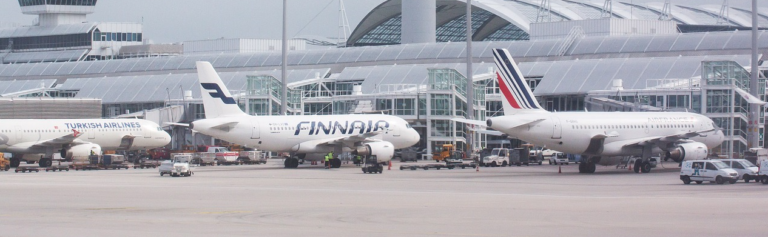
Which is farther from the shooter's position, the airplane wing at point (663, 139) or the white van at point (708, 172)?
the airplane wing at point (663, 139)

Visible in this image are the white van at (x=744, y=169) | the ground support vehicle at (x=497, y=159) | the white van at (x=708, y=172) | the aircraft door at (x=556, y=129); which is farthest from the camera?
the ground support vehicle at (x=497, y=159)

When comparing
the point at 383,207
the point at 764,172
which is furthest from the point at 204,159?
the point at 383,207

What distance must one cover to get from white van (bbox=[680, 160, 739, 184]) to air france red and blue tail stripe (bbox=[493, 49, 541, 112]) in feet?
35.9

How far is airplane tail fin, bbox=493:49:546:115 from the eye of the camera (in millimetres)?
51688

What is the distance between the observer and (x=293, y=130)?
200 feet

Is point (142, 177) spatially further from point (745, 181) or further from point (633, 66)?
point (633, 66)

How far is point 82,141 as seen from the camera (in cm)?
6850

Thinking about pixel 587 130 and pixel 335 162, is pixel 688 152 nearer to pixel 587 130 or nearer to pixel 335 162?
pixel 587 130

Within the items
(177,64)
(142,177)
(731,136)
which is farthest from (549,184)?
(177,64)

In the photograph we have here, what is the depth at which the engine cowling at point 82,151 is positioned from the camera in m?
66.1

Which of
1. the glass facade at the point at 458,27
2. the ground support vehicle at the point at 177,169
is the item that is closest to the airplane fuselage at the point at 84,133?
the ground support vehicle at the point at 177,169

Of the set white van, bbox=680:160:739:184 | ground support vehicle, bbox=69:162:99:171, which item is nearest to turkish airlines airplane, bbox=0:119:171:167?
ground support vehicle, bbox=69:162:99:171

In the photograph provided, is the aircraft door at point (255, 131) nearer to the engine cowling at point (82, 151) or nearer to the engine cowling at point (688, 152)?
the engine cowling at point (82, 151)

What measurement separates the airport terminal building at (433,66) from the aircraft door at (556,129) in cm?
1752
